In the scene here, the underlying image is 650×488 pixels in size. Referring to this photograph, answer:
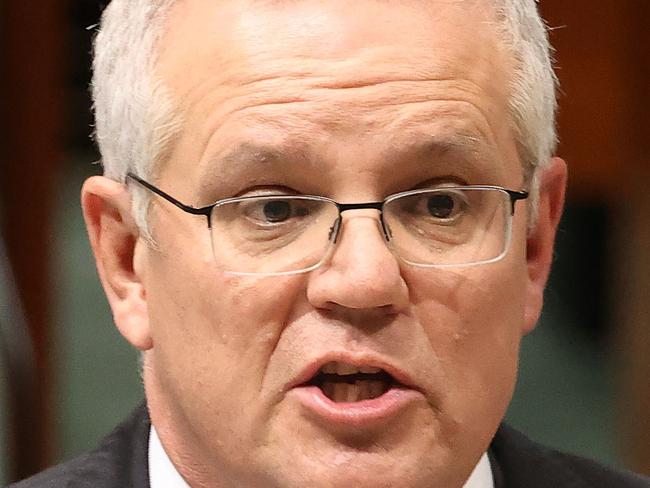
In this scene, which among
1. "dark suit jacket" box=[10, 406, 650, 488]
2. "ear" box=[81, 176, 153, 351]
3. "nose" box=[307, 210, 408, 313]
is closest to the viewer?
"nose" box=[307, 210, 408, 313]

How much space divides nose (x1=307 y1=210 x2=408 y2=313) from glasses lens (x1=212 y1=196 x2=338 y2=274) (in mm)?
30

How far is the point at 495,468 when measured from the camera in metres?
1.93

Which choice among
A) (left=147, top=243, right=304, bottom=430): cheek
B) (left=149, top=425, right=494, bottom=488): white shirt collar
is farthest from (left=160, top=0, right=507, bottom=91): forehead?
(left=149, top=425, right=494, bottom=488): white shirt collar

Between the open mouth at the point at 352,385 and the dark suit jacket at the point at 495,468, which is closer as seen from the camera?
the open mouth at the point at 352,385

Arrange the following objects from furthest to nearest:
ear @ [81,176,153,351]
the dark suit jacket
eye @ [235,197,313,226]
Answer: the dark suit jacket < ear @ [81,176,153,351] < eye @ [235,197,313,226]

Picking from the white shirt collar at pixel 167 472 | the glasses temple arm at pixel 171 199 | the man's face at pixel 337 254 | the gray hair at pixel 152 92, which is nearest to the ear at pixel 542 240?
the gray hair at pixel 152 92

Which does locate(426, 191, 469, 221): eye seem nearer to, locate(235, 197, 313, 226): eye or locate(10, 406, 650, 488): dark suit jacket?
locate(235, 197, 313, 226): eye

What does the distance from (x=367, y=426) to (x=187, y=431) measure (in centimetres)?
34

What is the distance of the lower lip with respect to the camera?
58.3 inches

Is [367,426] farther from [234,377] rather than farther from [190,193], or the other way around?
[190,193]

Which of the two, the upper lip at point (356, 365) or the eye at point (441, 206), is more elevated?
the eye at point (441, 206)

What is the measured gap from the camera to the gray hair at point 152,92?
1.63 m

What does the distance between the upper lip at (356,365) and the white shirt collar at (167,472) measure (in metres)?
0.38

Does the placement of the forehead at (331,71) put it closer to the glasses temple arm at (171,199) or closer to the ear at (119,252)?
the glasses temple arm at (171,199)
